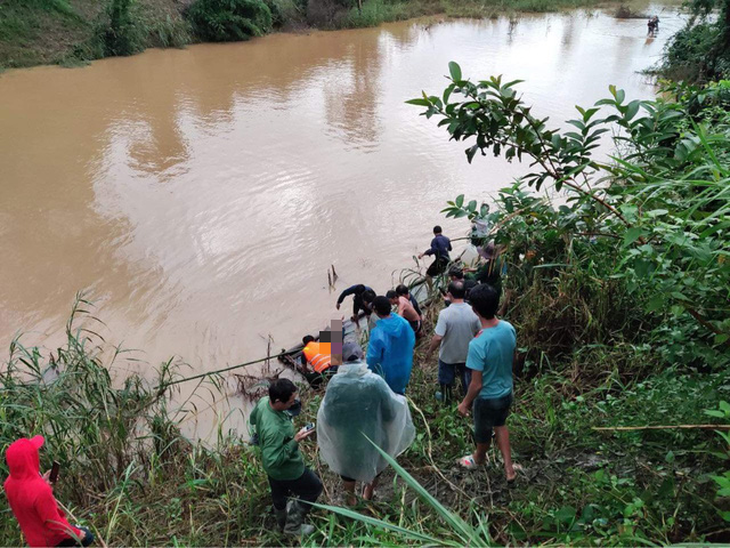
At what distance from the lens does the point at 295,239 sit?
784 cm

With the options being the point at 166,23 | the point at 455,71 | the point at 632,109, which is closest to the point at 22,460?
the point at 455,71

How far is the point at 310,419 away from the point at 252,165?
279 inches

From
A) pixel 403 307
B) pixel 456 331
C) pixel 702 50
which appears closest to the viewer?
pixel 456 331

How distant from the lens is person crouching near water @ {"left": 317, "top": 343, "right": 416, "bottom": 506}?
2.69m

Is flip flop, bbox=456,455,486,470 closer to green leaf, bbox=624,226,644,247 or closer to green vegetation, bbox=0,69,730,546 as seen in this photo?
green vegetation, bbox=0,69,730,546

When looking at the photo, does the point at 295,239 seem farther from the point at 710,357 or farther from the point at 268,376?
the point at 710,357

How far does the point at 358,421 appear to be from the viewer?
2717 mm

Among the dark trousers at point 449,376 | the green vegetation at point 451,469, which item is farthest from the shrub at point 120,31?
the dark trousers at point 449,376

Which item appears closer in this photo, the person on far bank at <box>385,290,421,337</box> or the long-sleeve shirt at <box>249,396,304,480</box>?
the long-sleeve shirt at <box>249,396,304,480</box>

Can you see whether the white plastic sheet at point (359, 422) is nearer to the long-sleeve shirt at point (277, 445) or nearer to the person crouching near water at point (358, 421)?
the person crouching near water at point (358, 421)

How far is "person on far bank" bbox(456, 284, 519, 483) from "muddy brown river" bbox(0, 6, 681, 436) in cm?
319

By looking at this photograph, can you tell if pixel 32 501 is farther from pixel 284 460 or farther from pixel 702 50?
pixel 702 50

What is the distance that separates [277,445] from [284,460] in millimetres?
88

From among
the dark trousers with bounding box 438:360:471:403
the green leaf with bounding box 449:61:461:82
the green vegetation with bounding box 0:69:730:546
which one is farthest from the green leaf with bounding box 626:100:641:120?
the dark trousers with bounding box 438:360:471:403
